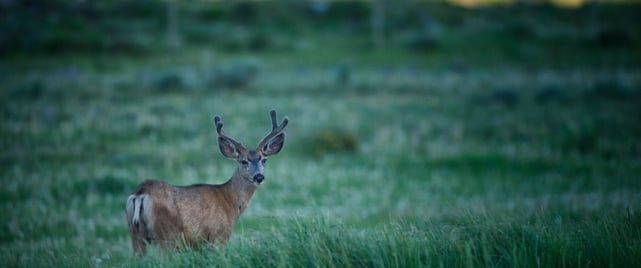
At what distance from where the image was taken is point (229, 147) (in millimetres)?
7738

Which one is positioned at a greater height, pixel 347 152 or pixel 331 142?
pixel 331 142

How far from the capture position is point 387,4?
59.5 metres

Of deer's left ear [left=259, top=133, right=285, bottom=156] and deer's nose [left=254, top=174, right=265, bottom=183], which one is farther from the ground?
deer's left ear [left=259, top=133, right=285, bottom=156]

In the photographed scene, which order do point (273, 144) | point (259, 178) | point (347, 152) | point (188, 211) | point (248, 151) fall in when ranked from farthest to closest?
point (347, 152), point (273, 144), point (248, 151), point (259, 178), point (188, 211)

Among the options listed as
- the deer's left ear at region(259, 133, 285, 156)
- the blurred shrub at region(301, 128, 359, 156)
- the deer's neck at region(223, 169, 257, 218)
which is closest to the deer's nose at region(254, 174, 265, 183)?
the deer's neck at region(223, 169, 257, 218)

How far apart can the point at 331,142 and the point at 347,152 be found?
531 millimetres

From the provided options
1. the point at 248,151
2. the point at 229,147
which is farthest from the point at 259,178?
the point at 229,147

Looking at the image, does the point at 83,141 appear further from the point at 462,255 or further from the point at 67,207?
the point at 462,255

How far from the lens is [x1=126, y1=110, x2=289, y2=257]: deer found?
22.1ft

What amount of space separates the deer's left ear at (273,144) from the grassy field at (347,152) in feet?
2.69

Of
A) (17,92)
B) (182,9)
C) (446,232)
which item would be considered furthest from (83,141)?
(182,9)

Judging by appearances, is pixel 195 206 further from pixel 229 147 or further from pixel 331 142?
pixel 331 142

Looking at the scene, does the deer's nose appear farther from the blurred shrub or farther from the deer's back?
the blurred shrub

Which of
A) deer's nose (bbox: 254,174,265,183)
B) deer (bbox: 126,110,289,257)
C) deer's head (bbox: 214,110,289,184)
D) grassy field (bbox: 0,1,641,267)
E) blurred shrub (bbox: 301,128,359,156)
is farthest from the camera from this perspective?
blurred shrub (bbox: 301,128,359,156)
